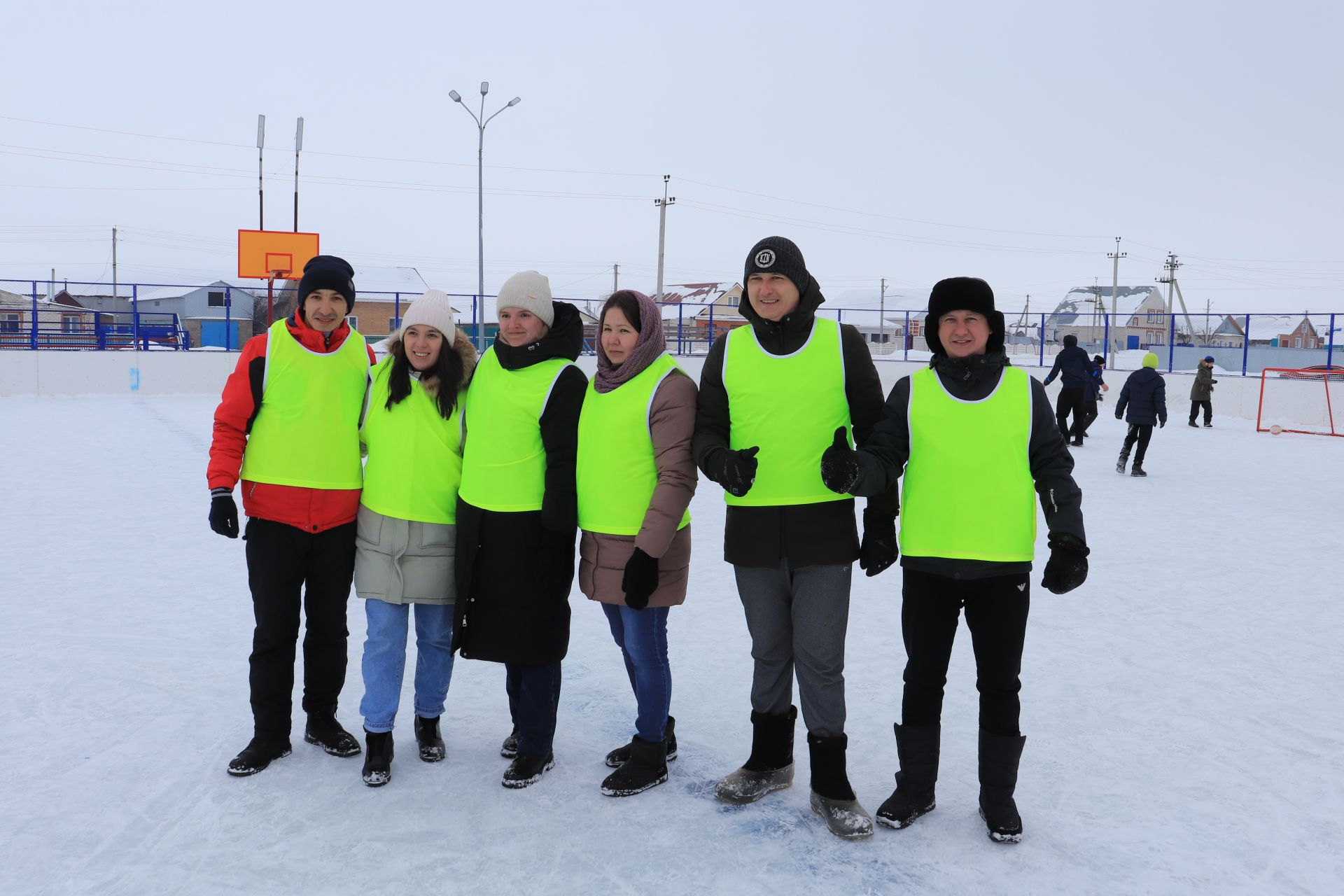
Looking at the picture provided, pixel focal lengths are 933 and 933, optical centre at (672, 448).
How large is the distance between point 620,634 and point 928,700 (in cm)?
86

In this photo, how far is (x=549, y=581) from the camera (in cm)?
256

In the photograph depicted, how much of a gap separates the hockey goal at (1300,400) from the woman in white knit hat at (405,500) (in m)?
15.1

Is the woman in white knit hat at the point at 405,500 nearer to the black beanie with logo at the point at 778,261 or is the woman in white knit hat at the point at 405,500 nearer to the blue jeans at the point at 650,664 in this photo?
the blue jeans at the point at 650,664

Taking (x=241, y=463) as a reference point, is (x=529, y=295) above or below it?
above

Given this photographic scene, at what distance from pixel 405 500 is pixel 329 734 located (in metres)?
0.79

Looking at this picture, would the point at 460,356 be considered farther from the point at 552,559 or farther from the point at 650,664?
the point at 650,664

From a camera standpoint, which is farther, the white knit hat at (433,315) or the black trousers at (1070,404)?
the black trousers at (1070,404)

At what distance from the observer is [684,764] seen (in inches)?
108

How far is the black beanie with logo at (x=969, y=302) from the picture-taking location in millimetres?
2336

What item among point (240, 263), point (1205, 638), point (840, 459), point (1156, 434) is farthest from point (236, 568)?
point (240, 263)

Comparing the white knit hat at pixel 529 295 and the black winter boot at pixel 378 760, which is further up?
the white knit hat at pixel 529 295

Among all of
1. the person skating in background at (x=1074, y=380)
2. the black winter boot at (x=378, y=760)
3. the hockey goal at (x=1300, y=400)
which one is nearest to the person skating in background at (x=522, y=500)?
the black winter boot at (x=378, y=760)

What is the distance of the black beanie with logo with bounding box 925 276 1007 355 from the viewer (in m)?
2.34

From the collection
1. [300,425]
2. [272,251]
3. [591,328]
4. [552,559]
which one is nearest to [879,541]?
[552,559]
